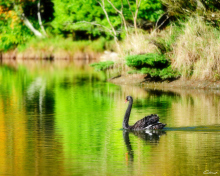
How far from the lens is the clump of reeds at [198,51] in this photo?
22.6 m

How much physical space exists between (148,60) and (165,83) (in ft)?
5.64

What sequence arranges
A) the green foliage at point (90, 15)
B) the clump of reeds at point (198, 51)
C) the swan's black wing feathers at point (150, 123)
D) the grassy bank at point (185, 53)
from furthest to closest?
the green foliage at point (90, 15)
the grassy bank at point (185, 53)
the clump of reeds at point (198, 51)
the swan's black wing feathers at point (150, 123)

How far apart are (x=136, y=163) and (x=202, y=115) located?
6.42 meters

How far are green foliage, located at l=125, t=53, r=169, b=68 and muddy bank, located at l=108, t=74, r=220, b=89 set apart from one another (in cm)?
91

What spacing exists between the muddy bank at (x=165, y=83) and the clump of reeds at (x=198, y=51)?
0.84ft

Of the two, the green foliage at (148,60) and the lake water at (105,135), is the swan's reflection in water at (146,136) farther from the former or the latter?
the green foliage at (148,60)

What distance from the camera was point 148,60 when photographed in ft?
77.2

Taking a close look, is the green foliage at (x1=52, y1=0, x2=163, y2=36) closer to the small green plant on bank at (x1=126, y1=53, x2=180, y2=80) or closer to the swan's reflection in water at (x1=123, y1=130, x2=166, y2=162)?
the small green plant on bank at (x1=126, y1=53, x2=180, y2=80)

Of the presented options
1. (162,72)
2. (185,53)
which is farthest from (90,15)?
(185,53)

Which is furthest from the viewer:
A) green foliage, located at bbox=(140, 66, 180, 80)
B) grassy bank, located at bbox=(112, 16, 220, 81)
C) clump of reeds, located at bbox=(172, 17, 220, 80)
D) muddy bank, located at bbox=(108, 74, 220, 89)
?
green foliage, located at bbox=(140, 66, 180, 80)

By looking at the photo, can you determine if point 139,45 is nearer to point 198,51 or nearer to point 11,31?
point 198,51

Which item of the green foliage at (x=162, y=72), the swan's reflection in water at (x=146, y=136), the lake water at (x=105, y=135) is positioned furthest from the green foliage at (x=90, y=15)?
the swan's reflection in water at (x=146, y=136)

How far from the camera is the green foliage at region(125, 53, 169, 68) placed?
23.5 m

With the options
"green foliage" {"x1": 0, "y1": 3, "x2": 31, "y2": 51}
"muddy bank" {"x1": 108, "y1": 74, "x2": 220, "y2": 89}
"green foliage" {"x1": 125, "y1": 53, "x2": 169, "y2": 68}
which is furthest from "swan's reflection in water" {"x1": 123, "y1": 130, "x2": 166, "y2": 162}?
"green foliage" {"x1": 0, "y1": 3, "x2": 31, "y2": 51}
